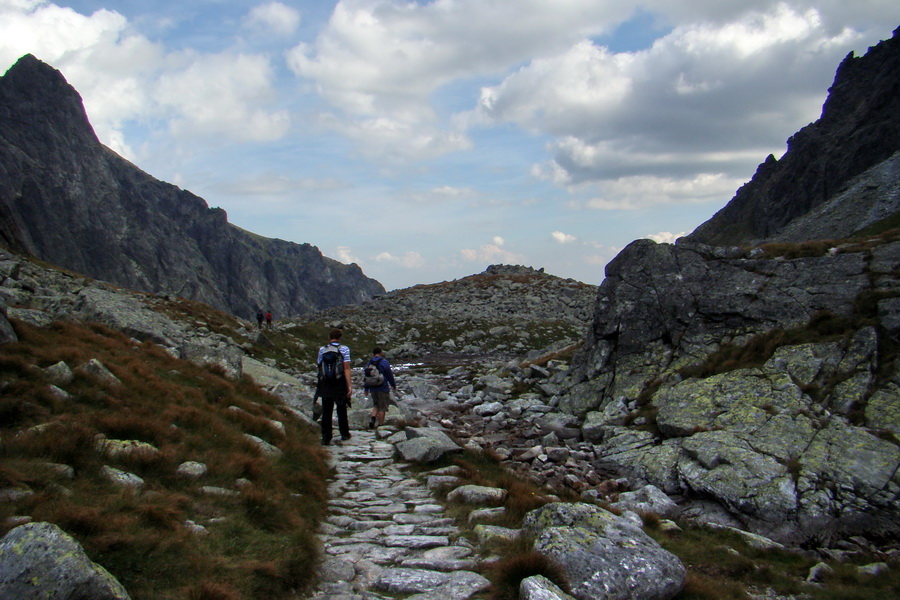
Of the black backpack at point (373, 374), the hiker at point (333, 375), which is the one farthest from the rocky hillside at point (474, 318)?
the hiker at point (333, 375)

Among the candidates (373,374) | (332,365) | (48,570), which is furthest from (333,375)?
(48,570)

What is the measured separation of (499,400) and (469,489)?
1638 cm

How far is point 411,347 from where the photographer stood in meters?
56.2

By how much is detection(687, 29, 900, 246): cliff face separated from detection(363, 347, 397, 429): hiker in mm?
76308

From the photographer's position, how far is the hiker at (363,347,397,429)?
57.7 feet

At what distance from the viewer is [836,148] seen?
296 feet

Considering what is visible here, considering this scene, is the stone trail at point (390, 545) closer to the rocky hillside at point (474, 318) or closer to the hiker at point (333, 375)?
the hiker at point (333, 375)

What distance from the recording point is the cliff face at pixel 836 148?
79812 mm

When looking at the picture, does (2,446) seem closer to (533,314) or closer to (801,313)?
(801,313)

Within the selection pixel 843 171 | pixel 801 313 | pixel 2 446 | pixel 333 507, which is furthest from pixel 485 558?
pixel 843 171

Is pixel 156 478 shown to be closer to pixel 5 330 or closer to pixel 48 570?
pixel 48 570

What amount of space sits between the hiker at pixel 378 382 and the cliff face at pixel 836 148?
250 feet

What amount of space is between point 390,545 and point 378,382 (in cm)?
1001

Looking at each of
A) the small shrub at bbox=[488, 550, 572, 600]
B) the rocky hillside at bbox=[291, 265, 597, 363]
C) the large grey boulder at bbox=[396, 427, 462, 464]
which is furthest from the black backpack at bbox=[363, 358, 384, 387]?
the rocky hillside at bbox=[291, 265, 597, 363]
